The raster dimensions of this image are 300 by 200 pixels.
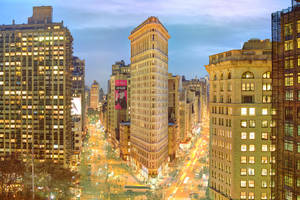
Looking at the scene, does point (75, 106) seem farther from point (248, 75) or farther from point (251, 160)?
point (251, 160)

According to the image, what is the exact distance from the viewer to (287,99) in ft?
158

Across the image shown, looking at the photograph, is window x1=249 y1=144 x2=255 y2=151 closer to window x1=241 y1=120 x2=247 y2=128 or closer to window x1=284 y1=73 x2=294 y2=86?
window x1=241 y1=120 x2=247 y2=128

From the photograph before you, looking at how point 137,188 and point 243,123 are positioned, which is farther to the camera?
point 137,188

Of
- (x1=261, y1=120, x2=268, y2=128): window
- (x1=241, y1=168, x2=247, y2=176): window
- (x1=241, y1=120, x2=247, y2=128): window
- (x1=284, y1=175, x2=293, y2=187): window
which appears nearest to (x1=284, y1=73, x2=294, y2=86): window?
(x1=284, y1=175, x2=293, y2=187): window

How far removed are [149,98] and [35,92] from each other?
58.4 m

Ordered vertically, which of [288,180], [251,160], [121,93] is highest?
[121,93]

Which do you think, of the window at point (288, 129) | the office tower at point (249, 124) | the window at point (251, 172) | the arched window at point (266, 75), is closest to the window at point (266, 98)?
the office tower at point (249, 124)

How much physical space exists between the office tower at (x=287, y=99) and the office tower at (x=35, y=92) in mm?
114402

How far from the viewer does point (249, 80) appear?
69.9m

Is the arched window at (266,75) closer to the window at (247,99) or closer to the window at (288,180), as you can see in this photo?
the window at (247,99)

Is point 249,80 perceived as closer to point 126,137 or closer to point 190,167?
point 190,167

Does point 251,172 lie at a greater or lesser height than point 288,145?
lesser

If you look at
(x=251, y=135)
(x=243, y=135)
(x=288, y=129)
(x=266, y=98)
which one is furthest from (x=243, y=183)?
(x=288, y=129)

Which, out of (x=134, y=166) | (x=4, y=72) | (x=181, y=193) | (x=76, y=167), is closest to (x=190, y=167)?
(x=134, y=166)
